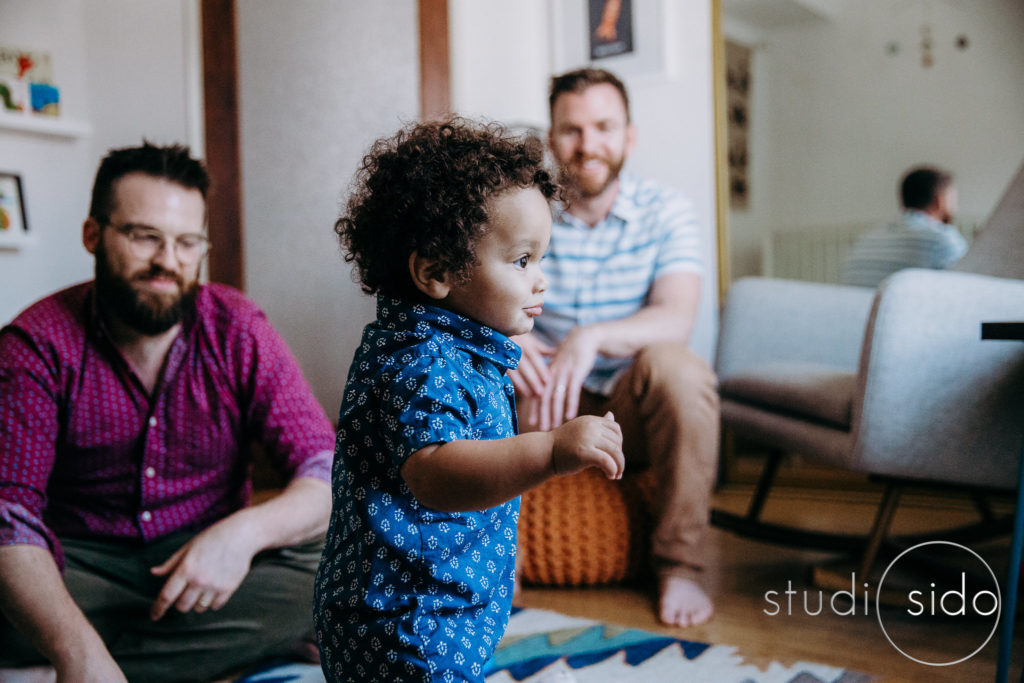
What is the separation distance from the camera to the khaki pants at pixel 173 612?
1326 mm

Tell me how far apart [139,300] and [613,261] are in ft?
3.38

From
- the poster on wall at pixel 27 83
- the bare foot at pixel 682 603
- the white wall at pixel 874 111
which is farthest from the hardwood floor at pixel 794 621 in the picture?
the poster on wall at pixel 27 83

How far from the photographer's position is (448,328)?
2.89 feet

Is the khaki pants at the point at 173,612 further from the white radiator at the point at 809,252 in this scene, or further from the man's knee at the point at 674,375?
the white radiator at the point at 809,252

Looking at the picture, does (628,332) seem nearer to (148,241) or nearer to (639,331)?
(639,331)

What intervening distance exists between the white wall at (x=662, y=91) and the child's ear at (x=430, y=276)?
6.83ft

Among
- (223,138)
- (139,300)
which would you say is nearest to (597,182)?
(139,300)

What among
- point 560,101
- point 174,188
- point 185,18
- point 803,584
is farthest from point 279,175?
point 803,584

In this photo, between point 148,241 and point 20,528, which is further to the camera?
point 148,241

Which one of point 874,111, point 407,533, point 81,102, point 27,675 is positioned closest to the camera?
point 407,533

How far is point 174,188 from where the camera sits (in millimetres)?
1394

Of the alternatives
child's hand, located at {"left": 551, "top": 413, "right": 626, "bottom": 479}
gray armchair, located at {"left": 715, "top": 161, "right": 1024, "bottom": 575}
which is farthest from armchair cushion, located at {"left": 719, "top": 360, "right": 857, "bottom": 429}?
child's hand, located at {"left": 551, "top": 413, "right": 626, "bottom": 479}

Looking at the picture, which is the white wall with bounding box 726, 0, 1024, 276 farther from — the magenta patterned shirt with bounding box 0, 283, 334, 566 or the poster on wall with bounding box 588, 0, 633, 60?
the magenta patterned shirt with bounding box 0, 283, 334, 566

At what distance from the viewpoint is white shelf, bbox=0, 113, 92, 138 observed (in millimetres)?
3037
